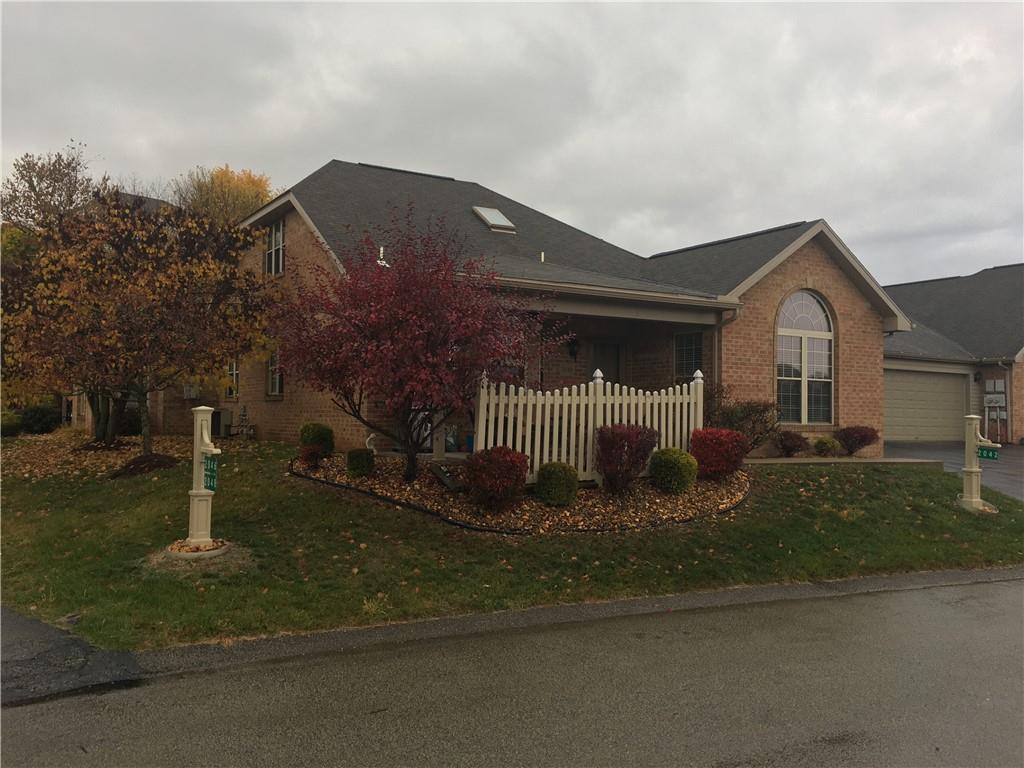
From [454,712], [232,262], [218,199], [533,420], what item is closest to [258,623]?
[454,712]

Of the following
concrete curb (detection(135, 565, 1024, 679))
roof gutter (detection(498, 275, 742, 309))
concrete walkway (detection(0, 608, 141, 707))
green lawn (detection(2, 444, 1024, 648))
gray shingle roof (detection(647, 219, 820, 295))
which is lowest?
concrete curb (detection(135, 565, 1024, 679))

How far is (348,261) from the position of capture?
952 centimetres

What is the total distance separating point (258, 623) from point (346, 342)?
3.49 m

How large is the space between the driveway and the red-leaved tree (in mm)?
9902

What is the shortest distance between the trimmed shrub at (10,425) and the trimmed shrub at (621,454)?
19.5 m

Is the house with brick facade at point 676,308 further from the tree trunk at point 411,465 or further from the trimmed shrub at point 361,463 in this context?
the tree trunk at point 411,465

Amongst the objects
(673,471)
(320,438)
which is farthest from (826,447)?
(320,438)

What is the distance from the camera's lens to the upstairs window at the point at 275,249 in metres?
16.1

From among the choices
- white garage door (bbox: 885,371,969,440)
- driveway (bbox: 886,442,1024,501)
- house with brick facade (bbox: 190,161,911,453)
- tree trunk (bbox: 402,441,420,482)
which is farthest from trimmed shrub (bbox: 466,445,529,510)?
white garage door (bbox: 885,371,969,440)

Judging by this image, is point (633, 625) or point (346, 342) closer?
point (633, 625)

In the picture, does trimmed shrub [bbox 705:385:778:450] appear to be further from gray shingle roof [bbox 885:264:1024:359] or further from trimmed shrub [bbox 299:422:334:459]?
gray shingle roof [bbox 885:264:1024:359]

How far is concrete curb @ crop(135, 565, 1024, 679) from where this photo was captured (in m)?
5.17

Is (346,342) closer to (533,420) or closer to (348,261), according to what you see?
(348,261)

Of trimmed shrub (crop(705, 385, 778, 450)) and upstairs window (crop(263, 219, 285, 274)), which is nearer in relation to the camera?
trimmed shrub (crop(705, 385, 778, 450))
